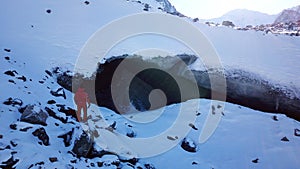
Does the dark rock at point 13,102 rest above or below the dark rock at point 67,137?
above

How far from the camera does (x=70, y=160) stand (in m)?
8.56

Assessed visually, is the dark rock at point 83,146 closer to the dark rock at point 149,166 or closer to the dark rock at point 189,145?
the dark rock at point 149,166

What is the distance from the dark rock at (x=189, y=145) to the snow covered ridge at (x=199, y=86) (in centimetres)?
359

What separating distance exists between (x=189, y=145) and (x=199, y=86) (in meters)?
4.38

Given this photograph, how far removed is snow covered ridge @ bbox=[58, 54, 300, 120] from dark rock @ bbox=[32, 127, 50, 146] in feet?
12.6

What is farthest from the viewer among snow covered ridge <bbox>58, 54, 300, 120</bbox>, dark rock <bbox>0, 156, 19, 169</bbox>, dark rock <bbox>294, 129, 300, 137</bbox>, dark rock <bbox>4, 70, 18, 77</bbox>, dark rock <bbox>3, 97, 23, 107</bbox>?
snow covered ridge <bbox>58, 54, 300, 120</bbox>

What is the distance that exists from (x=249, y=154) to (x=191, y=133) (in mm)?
2618

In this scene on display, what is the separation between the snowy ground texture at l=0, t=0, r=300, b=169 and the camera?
8750 mm

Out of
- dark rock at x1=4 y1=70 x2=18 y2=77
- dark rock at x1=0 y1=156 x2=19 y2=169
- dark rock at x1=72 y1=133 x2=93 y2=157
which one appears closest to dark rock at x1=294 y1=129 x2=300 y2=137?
dark rock at x1=72 y1=133 x2=93 y2=157

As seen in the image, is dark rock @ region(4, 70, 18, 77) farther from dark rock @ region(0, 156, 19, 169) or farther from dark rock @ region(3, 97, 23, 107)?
dark rock @ region(0, 156, 19, 169)

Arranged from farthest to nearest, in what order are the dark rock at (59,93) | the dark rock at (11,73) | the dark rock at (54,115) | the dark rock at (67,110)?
the dark rock at (59,93) < the dark rock at (11,73) < the dark rock at (67,110) < the dark rock at (54,115)

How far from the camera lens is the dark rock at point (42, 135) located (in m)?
8.79

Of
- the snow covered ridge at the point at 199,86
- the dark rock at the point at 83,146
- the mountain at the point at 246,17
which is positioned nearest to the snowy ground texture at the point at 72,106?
the dark rock at the point at 83,146

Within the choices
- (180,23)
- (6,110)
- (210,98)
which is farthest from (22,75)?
(180,23)
